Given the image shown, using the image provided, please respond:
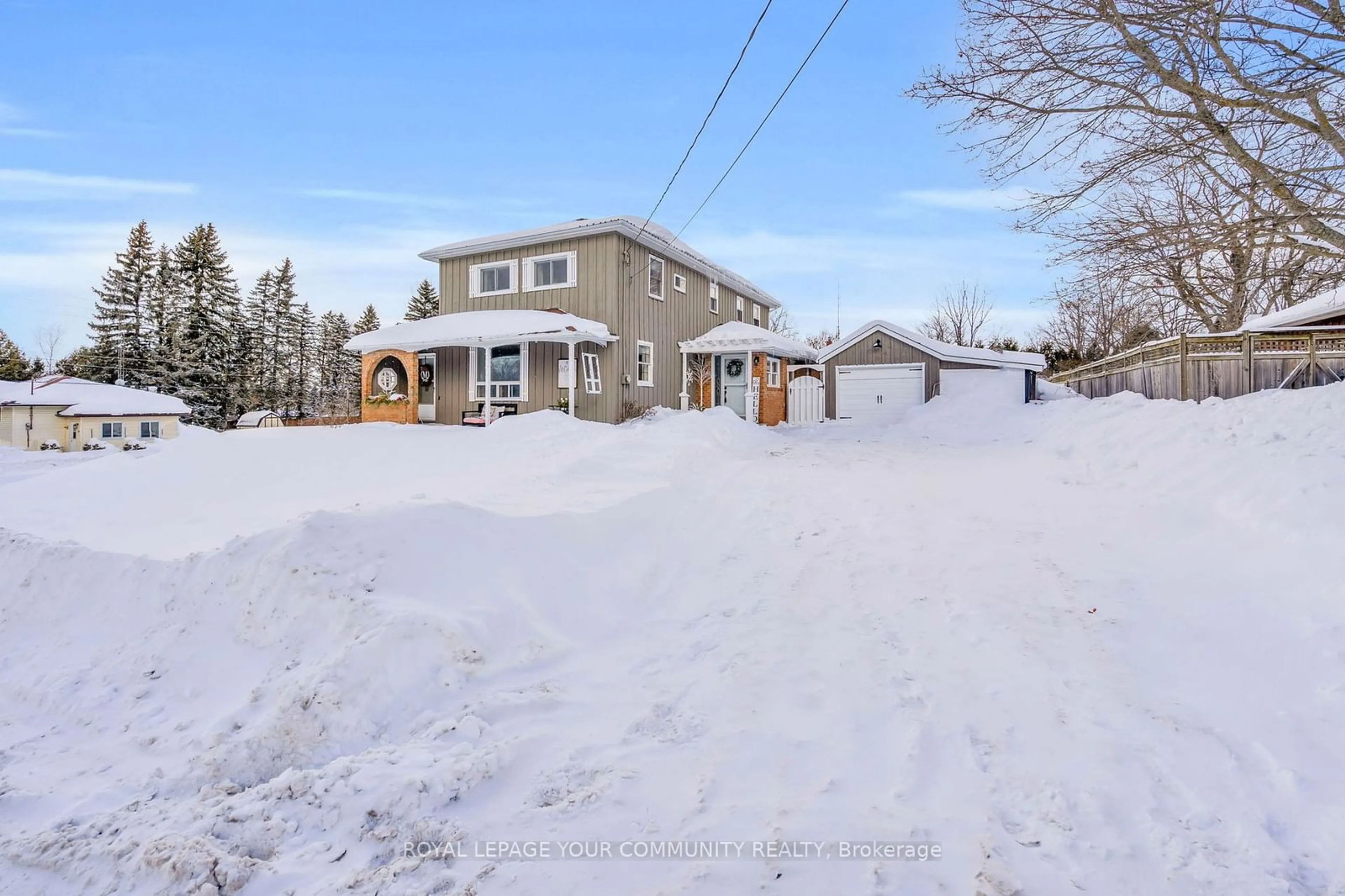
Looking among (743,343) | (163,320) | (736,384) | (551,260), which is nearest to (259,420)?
(163,320)

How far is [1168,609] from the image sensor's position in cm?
405

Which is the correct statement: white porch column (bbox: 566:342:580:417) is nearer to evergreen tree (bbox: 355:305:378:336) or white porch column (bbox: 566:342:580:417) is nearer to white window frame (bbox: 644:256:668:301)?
white window frame (bbox: 644:256:668:301)

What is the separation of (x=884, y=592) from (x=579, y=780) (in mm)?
2873

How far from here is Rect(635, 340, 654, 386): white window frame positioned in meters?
16.8

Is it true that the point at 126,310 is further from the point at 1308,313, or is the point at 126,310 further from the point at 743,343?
the point at 1308,313

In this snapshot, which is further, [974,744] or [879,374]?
[879,374]

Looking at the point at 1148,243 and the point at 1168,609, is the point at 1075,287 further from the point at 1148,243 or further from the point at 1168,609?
the point at 1168,609

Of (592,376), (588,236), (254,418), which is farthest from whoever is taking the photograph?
(254,418)

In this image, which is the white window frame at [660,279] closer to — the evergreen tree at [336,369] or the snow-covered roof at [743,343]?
the snow-covered roof at [743,343]

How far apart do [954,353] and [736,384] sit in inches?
253

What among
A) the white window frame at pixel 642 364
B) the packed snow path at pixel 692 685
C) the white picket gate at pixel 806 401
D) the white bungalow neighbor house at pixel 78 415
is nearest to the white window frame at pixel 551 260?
the white window frame at pixel 642 364

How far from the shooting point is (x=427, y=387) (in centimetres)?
1739

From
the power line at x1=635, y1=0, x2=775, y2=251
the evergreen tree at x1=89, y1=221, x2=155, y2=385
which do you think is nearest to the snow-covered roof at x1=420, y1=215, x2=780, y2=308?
the power line at x1=635, y1=0, x2=775, y2=251

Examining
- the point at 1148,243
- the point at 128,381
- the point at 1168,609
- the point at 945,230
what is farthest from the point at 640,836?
the point at 128,381
